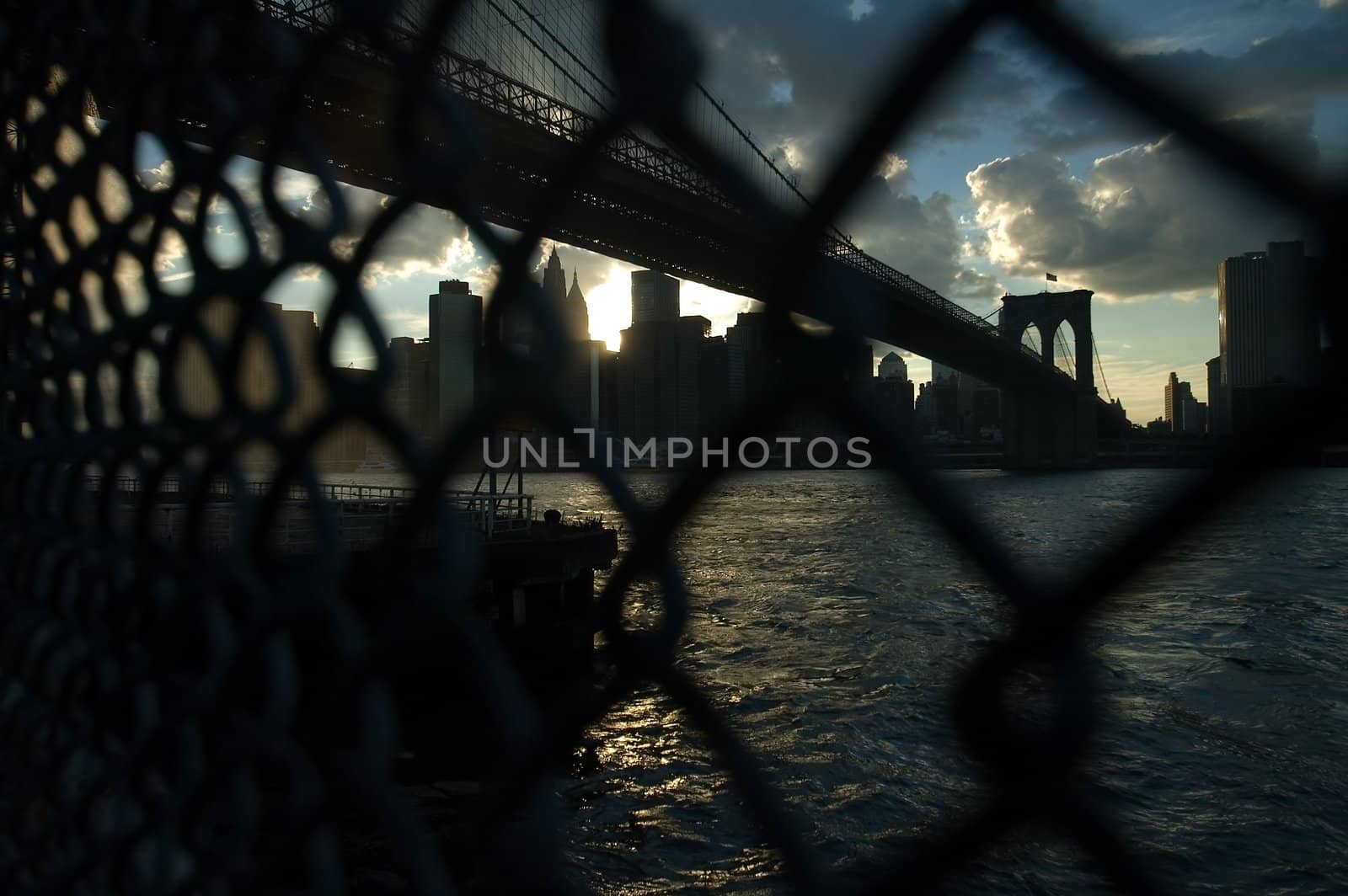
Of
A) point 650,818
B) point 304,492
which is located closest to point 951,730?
point 304,492

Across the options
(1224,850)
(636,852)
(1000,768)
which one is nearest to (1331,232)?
(1000,768)

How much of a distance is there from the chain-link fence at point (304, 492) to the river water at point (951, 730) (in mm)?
21

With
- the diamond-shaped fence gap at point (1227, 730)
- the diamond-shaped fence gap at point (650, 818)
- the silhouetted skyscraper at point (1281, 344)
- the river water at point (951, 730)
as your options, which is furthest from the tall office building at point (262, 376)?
the diamond-shaped fence gap at point (650, 818)

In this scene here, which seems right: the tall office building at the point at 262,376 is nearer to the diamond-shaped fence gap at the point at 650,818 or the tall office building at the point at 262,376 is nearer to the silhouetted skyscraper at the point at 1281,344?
the silhouetted skyscraper at the point at 1281,344

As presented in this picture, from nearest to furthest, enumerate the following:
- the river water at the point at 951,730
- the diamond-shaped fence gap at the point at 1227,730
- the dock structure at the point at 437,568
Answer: the dock structure at the point at 437,568, the river water at the point at 951,730, the diamond-shaped fence gap at the point at 1227,730

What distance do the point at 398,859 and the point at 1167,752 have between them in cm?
938

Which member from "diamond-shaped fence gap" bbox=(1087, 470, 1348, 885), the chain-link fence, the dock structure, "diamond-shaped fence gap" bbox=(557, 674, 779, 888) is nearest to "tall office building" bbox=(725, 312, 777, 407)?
the chain-link fence

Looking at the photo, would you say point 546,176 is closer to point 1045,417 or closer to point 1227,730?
point 1227,730

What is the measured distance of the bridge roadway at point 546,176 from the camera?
477 millimetres

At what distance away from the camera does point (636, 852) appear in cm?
650

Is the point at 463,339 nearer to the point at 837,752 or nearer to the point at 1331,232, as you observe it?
the point at 1331,232

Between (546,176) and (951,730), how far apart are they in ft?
1.22

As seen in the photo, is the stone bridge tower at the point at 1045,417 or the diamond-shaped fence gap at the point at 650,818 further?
the stone bridge tower at the point at 1045,417

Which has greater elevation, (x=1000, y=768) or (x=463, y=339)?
(x=463, y=339)
